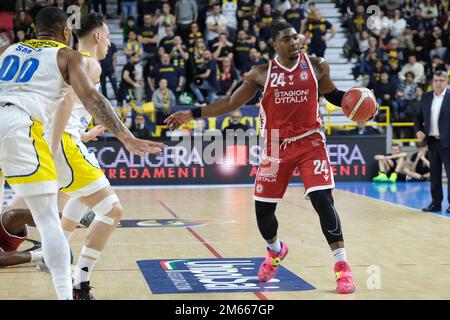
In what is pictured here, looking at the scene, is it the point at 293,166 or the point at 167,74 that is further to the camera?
the point at 167,74

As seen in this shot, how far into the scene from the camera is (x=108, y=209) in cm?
621

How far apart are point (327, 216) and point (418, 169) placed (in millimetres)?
13146

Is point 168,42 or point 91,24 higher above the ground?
point 91,24

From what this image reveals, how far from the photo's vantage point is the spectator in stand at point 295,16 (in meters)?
21.6

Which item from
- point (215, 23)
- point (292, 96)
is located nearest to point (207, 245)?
point (292, 96)

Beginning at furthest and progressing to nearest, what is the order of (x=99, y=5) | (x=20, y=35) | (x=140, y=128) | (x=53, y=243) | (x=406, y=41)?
1. (x=406, y=41)
2. (x=99, y=5)
3. (x=20, y=35)
4. (x=140, y=128)
5. (x=53, y=243)

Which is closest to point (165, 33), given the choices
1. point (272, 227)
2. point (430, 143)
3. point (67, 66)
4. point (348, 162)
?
point (348, 162)

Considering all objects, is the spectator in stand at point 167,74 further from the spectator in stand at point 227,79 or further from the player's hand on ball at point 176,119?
the player's hand on ball at point 176,119

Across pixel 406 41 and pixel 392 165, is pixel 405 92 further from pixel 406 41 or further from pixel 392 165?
pixel 392 165

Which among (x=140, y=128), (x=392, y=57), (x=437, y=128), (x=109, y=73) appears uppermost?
(x=392, y=57)

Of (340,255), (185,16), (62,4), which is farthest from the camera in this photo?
(185,16)

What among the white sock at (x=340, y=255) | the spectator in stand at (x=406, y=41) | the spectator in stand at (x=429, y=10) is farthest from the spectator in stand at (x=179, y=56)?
the white sock at (x=340, y=255)

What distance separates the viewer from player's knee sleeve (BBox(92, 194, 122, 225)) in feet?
20.4

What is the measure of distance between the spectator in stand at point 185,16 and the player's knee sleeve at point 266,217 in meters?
14.8
